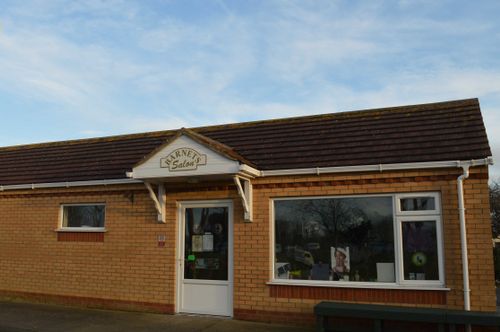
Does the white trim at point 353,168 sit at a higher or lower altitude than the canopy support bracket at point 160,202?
higher

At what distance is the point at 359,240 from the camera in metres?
8.43

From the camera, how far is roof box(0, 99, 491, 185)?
27.0 feet

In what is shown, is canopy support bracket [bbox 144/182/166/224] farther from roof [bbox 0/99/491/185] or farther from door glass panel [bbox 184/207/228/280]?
roof [bbox 0/99/491/185]

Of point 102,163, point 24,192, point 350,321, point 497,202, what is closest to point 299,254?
point 350,321

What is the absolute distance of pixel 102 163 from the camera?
11023 millimetres

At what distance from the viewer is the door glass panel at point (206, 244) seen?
9.40 m

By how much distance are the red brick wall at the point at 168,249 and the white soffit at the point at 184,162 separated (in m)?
0.87

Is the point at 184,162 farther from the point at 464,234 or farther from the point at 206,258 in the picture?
the point at 464,234

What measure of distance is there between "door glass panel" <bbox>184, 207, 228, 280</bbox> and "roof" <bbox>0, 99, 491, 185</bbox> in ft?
4.59

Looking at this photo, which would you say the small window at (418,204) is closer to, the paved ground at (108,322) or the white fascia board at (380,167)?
the white fascia board at (380,167)

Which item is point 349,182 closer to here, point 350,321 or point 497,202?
point 350,321

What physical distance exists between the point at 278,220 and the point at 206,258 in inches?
66.6

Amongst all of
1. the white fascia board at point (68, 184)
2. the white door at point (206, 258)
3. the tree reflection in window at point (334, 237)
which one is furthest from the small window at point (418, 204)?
the white fascia board at point (68, 184)

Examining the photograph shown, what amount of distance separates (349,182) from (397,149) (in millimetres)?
1020
